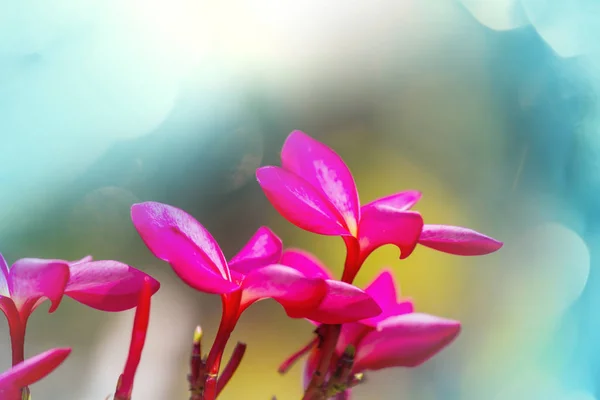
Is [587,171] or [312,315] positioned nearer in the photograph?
[312,315]

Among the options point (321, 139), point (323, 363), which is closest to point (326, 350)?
point (323, 363)

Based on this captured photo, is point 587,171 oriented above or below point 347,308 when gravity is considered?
above

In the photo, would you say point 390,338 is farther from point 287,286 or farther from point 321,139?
point 321,139

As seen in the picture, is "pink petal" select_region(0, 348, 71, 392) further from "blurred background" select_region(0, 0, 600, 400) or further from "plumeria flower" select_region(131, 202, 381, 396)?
"blurred background" select_region(0, 0, 600, 400)

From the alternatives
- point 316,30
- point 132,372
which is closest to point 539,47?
point 316,30

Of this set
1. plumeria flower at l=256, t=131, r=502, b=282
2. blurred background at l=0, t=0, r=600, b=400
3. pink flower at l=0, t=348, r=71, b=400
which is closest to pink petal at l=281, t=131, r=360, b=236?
plumeria flower at l=256, t=131, r=502, b=282

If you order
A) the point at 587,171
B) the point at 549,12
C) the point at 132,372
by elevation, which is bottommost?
the point at 132,372

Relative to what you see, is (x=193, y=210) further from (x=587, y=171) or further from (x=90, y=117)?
(x=587, y=171)
